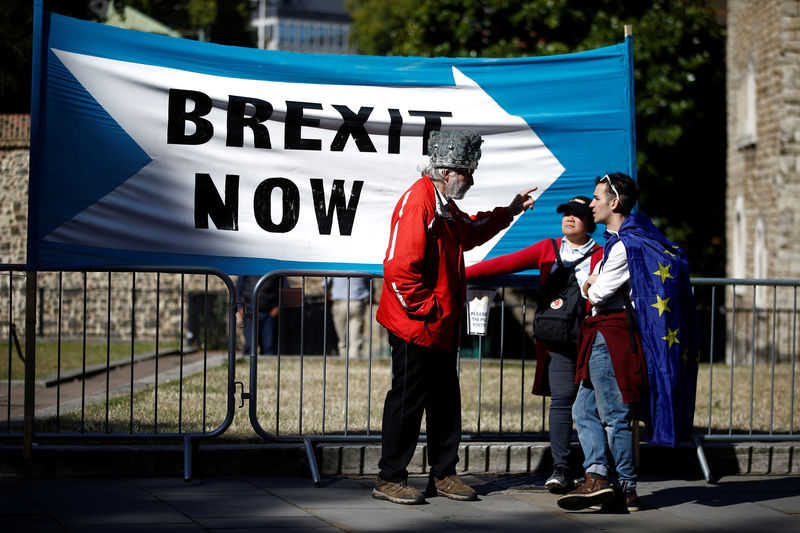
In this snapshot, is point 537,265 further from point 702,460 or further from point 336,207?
point 702,460

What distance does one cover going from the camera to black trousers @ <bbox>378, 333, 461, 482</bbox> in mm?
6301

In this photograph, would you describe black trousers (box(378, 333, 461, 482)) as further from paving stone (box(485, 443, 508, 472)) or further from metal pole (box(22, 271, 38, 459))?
metal pole (box(22, 271, 38, 459))

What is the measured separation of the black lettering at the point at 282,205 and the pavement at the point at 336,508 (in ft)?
5.15

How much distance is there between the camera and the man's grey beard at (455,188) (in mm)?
6332

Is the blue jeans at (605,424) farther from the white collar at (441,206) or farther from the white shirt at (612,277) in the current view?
the white collar at (441,206)

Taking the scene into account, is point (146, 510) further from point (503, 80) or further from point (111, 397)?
point (111, 397)

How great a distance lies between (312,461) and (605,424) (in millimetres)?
1825

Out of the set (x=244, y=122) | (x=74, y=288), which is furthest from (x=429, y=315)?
(x=74, y=288)

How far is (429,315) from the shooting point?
242 inches

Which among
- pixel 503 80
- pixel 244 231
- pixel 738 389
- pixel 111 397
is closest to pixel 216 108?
pixel 244 231

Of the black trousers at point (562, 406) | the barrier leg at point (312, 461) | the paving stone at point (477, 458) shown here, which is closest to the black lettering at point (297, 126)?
the barrier leg at point (312, 461)

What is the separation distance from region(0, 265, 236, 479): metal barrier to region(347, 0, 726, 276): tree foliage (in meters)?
8.91

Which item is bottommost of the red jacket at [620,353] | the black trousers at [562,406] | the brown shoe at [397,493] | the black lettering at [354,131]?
the brown shoe at [397,493]

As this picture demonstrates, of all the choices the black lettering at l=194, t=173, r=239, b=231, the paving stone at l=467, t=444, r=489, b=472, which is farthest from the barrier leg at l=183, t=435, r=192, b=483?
the paving stone at l=467, t=444, r=489, b=472
